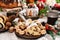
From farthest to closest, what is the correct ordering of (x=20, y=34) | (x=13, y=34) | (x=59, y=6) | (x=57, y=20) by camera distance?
(x=59, y=6)
(x=57, y=20)
(x=13, y=34)
(x=20, y=34)

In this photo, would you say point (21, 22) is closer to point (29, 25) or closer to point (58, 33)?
point (29, 25)

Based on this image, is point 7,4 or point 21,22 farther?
point 7,4

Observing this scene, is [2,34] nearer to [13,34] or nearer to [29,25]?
[13,34]

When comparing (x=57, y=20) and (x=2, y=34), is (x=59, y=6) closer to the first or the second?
(x=57, y=20)

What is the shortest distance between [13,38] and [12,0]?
50 cm

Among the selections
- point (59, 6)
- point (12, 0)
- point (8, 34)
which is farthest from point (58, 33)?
point (12, 0)

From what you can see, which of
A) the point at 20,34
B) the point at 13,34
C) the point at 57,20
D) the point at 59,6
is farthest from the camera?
the point at 59,6

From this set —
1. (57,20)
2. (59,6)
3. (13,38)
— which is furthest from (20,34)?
(59,6)

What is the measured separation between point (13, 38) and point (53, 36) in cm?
20

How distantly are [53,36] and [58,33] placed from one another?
52mm

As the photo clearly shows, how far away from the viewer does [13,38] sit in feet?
2.85

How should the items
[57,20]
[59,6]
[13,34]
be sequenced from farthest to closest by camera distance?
1. [59,6]
2. [57,20]
3. [13,34]

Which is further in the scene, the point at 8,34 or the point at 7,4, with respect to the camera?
the point at 7,4

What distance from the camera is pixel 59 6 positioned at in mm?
1240
